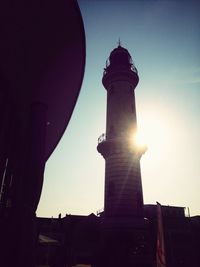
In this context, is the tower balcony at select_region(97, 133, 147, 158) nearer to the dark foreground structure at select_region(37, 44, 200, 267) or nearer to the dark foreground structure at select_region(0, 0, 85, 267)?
the dark foreground structure at select_region(37, 44, 200, 267)

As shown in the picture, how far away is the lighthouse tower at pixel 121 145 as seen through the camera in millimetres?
18297

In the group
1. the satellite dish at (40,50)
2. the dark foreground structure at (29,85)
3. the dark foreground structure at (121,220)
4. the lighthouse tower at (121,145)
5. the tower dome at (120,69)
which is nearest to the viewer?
the dark foreground structure at (29,85)

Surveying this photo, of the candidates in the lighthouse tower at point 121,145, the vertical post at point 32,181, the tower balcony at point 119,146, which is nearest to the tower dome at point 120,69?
the lighthouse tower at point 121,145

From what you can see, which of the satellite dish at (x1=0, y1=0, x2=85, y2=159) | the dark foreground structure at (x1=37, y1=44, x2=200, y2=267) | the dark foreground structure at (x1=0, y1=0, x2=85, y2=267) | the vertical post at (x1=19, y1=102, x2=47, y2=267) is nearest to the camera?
the vertical post at (x1=19, y1=102, x2=47, y2=267)

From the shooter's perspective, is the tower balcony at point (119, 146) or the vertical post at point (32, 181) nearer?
the vertical post at point (32, 181)

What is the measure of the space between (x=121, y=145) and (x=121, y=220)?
6280 mm

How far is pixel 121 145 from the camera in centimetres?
1997

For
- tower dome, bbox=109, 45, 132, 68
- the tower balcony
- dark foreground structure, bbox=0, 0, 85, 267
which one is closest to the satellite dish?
dark foreground structure, bbox=0, 0, 85, 267

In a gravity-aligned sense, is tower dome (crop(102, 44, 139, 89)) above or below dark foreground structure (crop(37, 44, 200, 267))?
above

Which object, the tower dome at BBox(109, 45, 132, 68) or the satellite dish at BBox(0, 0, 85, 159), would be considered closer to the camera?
the satellite dish at BBox(0, 0, 85, 159)

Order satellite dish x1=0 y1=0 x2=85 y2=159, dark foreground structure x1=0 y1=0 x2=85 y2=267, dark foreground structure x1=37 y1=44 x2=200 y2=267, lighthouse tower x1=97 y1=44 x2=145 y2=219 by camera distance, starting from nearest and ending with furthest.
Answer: dark foreground structure x1=0 y1=0 x2=85 y2=267 → satellite dish x1=0 y1=0 x2=85 y2=159 → dark foreground structure x1=37 y1=44 x2=200 y2=267 → lighthouse tower x1=97 y1=44 x2=145 y2=219

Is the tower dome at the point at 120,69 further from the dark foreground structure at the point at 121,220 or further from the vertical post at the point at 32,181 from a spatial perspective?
the vertical post at the point at 32,181

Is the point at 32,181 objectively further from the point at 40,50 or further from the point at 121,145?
the point at 121,145

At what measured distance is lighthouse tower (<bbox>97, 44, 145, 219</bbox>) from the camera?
1830 centimetres
